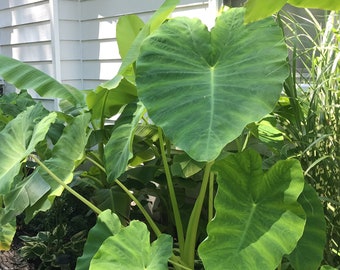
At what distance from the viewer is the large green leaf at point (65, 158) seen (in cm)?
196

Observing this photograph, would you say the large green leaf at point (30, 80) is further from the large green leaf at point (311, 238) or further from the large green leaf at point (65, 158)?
the large green leaf at point (311, 238)

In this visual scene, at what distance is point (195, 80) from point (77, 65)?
2935 mm

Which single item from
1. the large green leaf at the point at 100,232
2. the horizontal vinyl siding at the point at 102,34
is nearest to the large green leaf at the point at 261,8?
the large green leaf at the point at 100,232

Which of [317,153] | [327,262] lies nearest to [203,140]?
[317,153]

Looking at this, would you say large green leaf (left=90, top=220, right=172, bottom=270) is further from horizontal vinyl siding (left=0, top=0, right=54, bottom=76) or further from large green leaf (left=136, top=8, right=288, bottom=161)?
horizontal vinyl siding (left=0, top=0, right=54, bottom=76)

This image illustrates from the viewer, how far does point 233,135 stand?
1.30 meters

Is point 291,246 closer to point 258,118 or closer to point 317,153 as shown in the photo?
point 258,118

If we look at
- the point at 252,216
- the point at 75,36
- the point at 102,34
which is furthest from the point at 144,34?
the point at 75,36

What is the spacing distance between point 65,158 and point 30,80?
61 centimetres

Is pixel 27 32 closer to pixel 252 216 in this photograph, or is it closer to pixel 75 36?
pixel 75 36

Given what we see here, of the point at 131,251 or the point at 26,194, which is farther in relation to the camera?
the point at 26,194

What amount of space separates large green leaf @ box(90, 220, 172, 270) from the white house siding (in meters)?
2.26

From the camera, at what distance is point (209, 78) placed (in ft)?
4.96

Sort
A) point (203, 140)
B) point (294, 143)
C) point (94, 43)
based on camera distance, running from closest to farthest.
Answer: point (203, 140)
point (294, 143)
point (94, 43)
